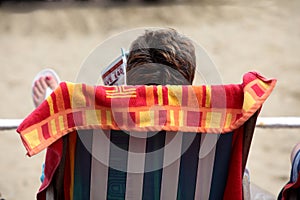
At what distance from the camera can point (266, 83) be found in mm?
1554

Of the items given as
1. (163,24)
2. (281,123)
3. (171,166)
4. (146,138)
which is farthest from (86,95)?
(163,24)

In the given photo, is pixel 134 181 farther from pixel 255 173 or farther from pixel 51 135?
pixel 255 173

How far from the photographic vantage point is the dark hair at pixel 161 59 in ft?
5.42

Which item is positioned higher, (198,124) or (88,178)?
(198,124)

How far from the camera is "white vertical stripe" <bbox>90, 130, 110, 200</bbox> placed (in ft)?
5.21

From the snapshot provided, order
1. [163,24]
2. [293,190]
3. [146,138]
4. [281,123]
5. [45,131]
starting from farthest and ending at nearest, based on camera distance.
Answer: [163,24], [281,123], [293,190], [146,138], [45,131]

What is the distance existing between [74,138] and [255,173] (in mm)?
1715

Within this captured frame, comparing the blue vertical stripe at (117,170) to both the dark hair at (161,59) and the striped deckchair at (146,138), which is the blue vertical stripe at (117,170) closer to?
the striped deckchair at (146,138)

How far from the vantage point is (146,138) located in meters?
1.59

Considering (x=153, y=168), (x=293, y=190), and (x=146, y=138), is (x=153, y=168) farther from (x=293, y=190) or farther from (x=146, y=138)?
(x=293, y=190)

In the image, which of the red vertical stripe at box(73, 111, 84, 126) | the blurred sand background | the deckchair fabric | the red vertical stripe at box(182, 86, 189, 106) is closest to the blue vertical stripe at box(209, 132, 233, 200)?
the red vertical stripe at box(182, 86, 189, 106)

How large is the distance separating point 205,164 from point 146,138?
170 mm

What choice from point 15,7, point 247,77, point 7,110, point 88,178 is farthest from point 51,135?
point 15,7

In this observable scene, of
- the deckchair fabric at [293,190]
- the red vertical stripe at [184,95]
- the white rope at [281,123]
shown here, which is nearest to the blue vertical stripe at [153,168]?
the red vertical stripe at [184,95]
